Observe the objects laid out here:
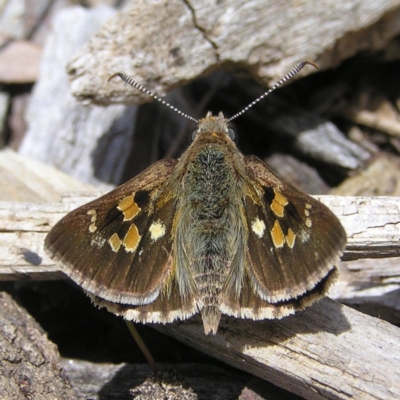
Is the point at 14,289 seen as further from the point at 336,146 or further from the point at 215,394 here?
the point at 336,146

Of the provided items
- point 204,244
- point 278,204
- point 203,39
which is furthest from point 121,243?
point 203,39

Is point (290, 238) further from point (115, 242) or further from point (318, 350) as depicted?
point (115, 242)

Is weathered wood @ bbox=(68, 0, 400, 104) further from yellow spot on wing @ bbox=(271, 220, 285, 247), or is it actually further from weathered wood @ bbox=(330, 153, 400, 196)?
yellow spot on wing @ bbox=(271, 220, 285, 247)

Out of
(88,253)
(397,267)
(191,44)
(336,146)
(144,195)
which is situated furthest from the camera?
(336,146)

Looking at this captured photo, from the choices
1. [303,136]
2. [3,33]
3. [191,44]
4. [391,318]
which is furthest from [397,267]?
[3,33]

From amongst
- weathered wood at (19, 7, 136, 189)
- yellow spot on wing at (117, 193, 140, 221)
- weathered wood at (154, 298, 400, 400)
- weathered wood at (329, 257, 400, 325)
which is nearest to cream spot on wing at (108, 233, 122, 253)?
yellow spot on wing at (117, 193, 140, 221)

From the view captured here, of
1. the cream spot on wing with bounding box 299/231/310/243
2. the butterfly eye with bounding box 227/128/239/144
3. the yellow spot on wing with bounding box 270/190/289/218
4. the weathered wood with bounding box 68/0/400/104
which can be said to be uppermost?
the weathered wood with bounding box 68/0/400/104
